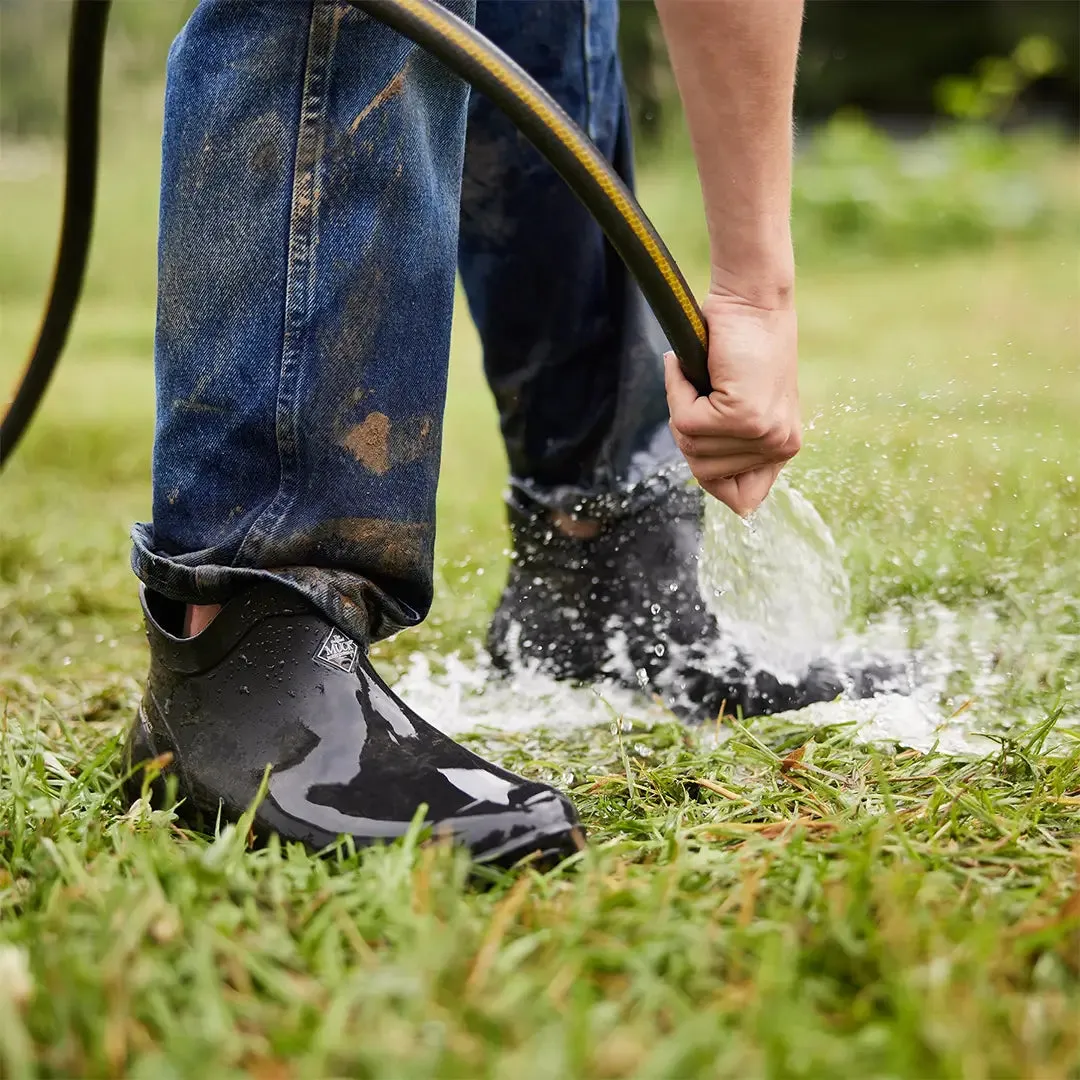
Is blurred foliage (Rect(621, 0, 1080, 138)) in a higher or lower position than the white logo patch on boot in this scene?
higher

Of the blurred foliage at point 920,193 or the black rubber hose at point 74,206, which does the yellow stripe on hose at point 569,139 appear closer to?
the black rubber hose at point 74,206

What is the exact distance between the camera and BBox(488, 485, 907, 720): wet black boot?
141 centimetres

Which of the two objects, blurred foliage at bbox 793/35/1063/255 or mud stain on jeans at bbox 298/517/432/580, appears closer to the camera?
mud stain on jeans at bbox 298/517/432/580

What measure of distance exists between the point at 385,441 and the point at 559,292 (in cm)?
58

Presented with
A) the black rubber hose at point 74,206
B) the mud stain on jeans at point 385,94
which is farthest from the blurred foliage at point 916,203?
the mud stain on jeans at point 385,94

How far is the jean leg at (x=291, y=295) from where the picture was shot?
1.00 meters

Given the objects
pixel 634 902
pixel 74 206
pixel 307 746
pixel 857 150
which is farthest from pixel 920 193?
pixel 634 902

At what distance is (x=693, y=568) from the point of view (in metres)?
Answer: 1.52

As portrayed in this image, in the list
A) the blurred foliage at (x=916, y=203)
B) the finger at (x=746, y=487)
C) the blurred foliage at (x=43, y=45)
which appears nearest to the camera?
the finger at (x=746, y=487)

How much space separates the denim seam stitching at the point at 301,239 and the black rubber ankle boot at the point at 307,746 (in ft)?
0.28

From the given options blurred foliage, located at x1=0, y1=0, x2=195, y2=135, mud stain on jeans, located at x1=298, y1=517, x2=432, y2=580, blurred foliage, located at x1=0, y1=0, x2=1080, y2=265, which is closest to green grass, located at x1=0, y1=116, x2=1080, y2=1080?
mud stain on jeans, located at x1=298, y1=517, x2=432, y2=580

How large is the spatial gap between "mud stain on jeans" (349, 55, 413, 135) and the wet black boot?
671 mm

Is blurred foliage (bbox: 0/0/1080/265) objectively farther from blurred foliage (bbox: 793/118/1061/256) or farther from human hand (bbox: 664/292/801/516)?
human hand (bbox: 664/292/801/516)

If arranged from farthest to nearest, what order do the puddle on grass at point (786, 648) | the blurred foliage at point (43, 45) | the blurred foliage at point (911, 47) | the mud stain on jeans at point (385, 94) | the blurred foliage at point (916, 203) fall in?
the blurred foliage at point (911, 47) → the blurred foliage at point (43, 45) → the blurred foliage at point (916, 203) → the puddle on grass at point (786, 648) → the mud stain on jeans at point (385, 94)
